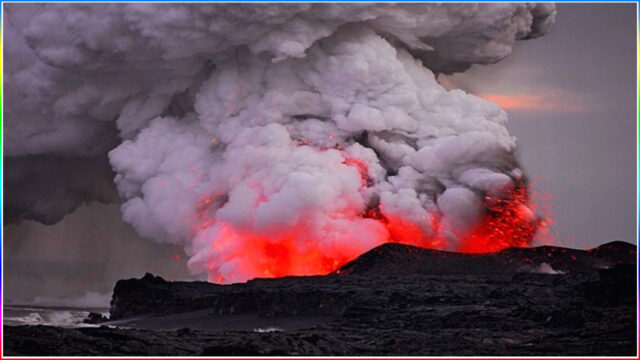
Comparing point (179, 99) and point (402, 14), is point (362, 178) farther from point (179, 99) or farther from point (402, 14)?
point (179, 99)

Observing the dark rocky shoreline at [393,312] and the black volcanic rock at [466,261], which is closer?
the dark rocky shoreline at [393,312]

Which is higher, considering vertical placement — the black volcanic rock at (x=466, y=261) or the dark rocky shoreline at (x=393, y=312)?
the black volcanic rock at (x=466, y=261)

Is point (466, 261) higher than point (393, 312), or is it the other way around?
point (466, 261)

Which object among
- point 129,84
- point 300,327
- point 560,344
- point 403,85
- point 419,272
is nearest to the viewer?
point 560,344

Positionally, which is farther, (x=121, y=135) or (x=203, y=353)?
(x=121, y=135)

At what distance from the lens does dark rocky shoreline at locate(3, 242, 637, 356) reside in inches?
917

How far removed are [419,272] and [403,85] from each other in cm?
756

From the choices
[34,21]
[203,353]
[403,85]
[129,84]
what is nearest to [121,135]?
[129,84]

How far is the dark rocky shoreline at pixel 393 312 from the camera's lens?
2330 cm

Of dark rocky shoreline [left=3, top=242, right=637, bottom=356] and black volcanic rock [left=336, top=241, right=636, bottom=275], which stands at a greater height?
black volcanic rock [left=336, top=241, right=636, bottom=275]

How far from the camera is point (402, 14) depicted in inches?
1614

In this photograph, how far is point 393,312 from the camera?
3033 cm

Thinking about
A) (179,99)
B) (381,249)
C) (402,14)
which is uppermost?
(402,14)

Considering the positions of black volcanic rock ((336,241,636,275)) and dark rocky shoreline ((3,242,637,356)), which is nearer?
dark rocky shoreline ((3,242,637,356))
